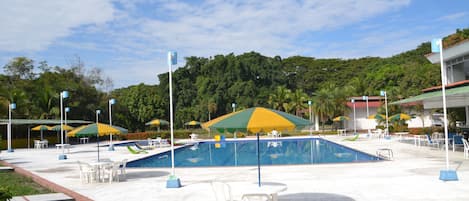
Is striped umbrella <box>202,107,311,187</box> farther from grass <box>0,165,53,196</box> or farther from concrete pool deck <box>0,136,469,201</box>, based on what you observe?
grass <box>0,165,53,196</box>

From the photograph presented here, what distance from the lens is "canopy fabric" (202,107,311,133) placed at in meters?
6.82

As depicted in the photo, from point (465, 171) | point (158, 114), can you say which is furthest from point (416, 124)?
point (465, 171)

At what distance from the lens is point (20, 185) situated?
1123 cm

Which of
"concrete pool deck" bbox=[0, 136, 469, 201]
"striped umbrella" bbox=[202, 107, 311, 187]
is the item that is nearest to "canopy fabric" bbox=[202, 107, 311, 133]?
"striped umbrella" bbox=[202, 107, 311, 187]

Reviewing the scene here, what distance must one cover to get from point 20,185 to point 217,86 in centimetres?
4190

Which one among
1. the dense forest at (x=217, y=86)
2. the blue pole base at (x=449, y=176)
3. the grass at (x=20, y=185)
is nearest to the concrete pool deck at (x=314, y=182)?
the blue pole base at (x=449, y=176)

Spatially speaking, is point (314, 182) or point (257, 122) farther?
point (314, 182)

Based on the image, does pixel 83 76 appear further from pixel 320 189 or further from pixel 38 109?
pixel 320 189

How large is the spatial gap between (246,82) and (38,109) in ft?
82.6

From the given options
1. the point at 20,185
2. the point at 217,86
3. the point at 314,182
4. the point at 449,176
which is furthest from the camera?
the point at 217,86

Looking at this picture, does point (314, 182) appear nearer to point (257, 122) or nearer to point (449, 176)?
point (449, 176)

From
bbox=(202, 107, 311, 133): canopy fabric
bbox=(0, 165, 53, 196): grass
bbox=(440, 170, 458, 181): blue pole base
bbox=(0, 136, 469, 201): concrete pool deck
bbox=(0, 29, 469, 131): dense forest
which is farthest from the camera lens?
bbox=(0, 29, 469, 131): dense forest

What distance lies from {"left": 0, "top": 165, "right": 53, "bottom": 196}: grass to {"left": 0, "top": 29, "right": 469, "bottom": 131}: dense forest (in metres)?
20.6

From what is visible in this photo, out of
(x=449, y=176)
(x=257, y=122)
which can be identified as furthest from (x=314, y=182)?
(x=257, y=122)
